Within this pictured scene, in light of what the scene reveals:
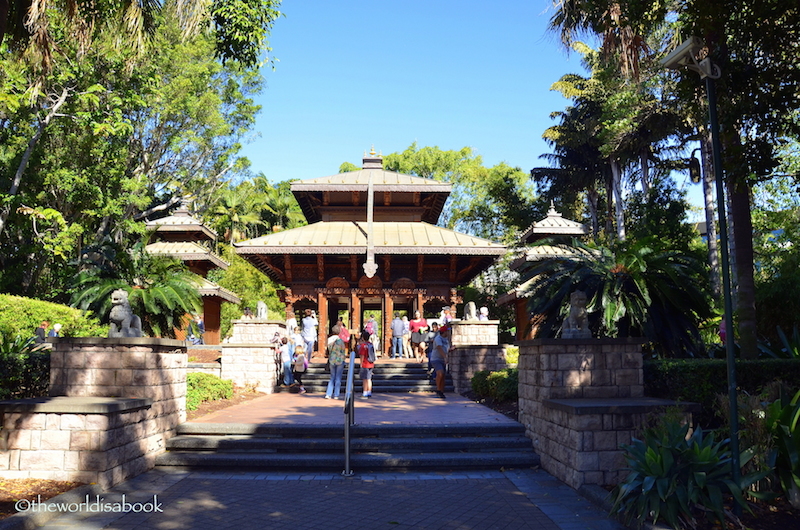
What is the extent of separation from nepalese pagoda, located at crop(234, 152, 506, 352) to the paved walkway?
14.2 metres

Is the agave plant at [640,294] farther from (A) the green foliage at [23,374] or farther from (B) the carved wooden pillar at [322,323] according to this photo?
(B) the carved wooden pillar at [322,323]

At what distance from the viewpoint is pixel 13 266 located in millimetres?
23984

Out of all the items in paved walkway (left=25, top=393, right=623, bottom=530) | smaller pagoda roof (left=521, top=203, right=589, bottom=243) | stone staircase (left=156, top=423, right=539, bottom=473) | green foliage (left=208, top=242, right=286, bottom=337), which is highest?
smaller pagoda roof (left=521, top=203, right=589, bottom=243)

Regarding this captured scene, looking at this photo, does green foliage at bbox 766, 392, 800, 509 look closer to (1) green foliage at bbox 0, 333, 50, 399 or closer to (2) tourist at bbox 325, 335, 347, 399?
(2) tourist at bbox 325, 335, 347, 399

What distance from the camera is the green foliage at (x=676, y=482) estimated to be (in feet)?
17.0

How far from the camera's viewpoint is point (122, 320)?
8.67m

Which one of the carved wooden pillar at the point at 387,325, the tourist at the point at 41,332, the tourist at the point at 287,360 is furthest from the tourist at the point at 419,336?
the tourist at the point at 41,332

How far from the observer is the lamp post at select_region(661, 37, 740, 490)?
18.2ft

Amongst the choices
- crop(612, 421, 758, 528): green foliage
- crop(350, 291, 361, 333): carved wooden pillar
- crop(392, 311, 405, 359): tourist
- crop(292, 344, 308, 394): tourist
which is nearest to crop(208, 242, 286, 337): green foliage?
crop(350, 291, 361, 333): carved wooden pillar

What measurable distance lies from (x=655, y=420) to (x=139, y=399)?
262 inches

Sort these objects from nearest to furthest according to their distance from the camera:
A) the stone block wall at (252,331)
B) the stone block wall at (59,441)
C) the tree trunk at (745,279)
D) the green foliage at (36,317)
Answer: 1. the stone block wall at (59,441)
2. the tree trunk at (745,279)
3. the green foliage at (36,317)
4. the stone block wall at (252,331)

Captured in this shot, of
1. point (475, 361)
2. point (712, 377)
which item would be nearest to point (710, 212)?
point (475, 361)

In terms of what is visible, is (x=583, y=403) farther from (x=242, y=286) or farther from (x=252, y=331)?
(x=242, y=286)

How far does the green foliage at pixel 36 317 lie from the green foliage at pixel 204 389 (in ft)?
7.21
